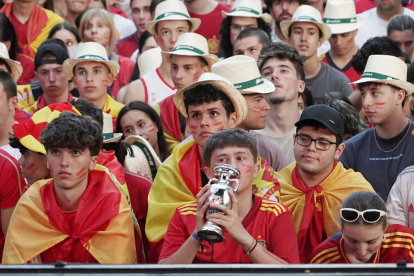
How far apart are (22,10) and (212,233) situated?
6403mm

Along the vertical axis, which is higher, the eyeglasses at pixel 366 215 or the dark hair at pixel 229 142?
the dark hair at pixel 229 142

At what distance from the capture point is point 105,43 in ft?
30.0

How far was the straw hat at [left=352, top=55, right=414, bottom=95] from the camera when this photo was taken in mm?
6262

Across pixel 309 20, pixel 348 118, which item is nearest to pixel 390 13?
pixel 309 20

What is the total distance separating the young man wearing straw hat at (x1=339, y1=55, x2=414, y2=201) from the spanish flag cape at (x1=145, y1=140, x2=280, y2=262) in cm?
86

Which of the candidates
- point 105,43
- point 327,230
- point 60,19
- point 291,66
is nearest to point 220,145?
point 327,230

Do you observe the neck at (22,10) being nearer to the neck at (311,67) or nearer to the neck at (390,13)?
the neck at (311,67)

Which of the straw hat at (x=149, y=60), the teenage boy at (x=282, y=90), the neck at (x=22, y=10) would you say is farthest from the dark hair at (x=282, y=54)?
the neck at (x=22, y=10)

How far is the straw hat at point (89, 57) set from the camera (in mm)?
7875

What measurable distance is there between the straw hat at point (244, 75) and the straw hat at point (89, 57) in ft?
6.08

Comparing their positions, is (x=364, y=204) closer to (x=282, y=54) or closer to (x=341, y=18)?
(x=282, y=54)

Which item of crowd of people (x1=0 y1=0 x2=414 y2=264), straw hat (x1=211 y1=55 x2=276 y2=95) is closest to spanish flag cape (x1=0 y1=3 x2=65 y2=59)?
crowd of people (x1=0 y1=0 x2=414 y2=264)

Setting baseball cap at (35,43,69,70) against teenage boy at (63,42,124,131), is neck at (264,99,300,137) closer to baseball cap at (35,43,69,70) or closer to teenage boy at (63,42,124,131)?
teenage boy at (63,42,124,131)

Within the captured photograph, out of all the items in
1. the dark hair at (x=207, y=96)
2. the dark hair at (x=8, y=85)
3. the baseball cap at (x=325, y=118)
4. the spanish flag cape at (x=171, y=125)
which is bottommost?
the spanish flag cape at (x=171, y=125)
